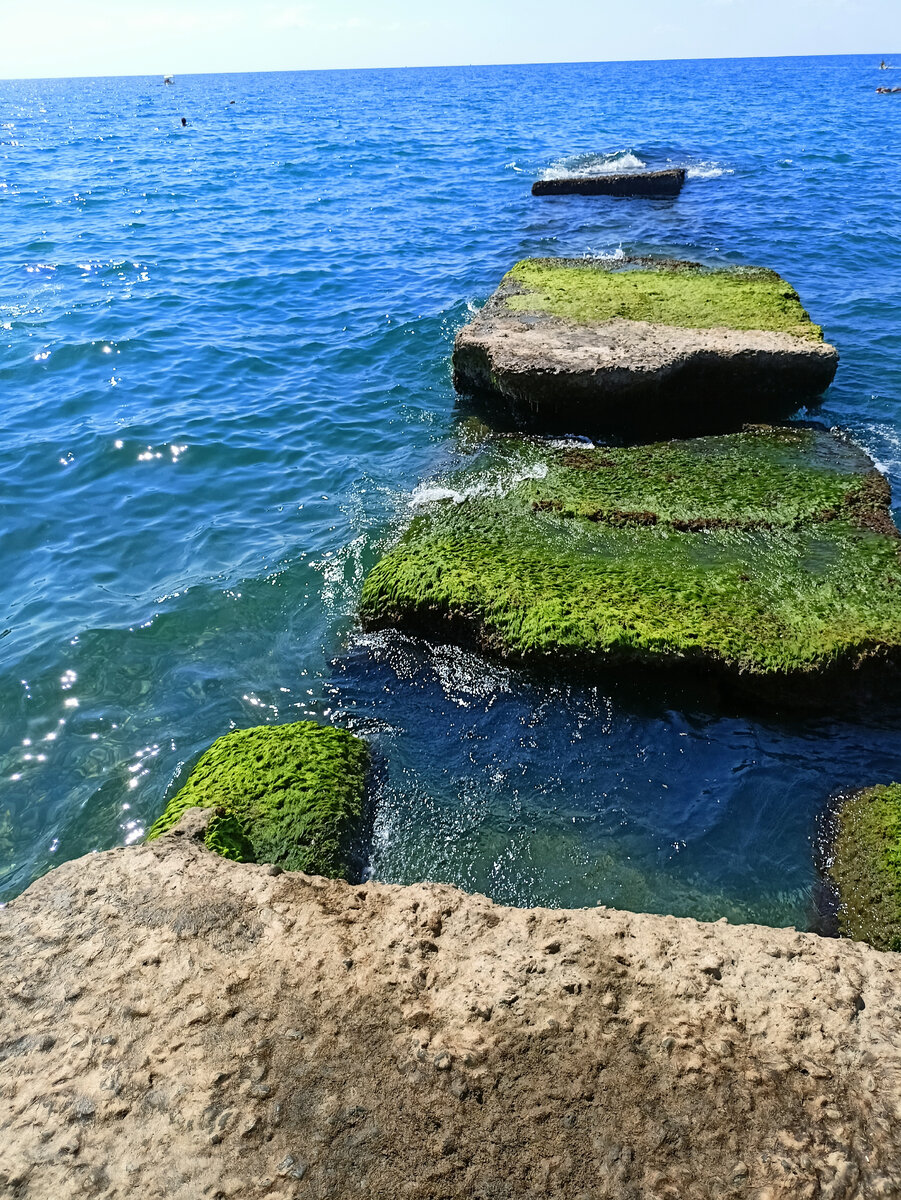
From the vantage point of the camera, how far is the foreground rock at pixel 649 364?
34.4 feet

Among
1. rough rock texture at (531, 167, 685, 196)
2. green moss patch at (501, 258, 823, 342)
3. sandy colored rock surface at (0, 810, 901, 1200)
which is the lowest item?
sandy colored rock surface at (0, 810, 901, 1200)

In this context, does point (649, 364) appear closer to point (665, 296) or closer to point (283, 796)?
point (665, 296)

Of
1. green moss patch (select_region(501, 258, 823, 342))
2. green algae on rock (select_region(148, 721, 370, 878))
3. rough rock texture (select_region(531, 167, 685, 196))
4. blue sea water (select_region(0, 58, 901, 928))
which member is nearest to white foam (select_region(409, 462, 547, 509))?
blue sea water (select_region(0, 58, 901, 928))

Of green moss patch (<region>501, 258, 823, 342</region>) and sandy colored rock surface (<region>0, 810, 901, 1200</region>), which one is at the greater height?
green moss patch (<region>501, 258, 823, 342</region>)

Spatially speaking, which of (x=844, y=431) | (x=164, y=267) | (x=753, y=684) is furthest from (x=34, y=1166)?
(x=164, y=267)

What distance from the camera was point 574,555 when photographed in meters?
8.16

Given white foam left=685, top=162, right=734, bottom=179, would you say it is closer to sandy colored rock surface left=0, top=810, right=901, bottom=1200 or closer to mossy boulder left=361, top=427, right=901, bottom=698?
mossy boulder left=361, top=427, right=901, bottom=698

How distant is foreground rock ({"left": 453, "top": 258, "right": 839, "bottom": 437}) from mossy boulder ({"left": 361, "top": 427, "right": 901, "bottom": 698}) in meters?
0.72

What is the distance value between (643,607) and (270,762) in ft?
11.6

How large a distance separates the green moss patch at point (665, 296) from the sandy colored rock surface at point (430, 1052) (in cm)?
977

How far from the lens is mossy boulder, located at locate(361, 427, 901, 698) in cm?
687

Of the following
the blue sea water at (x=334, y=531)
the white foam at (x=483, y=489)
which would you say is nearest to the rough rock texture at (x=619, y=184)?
the blue sea water at (x=334, y=531)

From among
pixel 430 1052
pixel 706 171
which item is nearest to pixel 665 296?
pixel 430 1052

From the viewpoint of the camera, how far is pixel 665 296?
1295 centimetres
